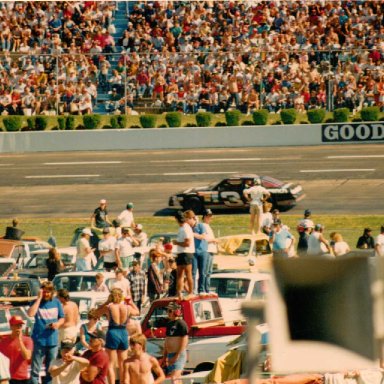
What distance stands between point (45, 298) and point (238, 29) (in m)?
31.3

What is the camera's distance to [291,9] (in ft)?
142

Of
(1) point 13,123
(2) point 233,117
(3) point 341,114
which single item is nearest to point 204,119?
(2) point 233,117

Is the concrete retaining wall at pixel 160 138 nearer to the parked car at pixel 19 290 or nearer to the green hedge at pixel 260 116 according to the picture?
the green hedge at pixel 260 116

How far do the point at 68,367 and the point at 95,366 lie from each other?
0.27 m

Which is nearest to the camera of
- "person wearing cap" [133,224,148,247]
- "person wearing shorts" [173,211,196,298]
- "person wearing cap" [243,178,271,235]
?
"person wearing shorts" [173,211,196,298]

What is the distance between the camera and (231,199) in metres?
30.2

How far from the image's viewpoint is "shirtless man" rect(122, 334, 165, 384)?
36.0 ft

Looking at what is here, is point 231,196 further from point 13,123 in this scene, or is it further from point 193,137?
point 13,123

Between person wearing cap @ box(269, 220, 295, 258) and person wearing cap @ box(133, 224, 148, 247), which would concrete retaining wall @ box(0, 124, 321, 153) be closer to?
person wearing cap @ box(133, 224, 148, 247)

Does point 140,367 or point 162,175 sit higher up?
point 162,175

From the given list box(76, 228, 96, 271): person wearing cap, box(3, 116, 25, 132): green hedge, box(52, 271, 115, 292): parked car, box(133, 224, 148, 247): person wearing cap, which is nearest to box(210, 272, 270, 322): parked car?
box(52, 271, 115, 292): parked car

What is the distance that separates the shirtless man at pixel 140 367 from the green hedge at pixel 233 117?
94.0 feet

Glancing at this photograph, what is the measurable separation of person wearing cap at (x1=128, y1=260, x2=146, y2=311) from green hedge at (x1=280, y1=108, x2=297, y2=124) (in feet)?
74.8

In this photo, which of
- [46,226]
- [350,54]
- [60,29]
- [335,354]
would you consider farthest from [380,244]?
[60,29]
